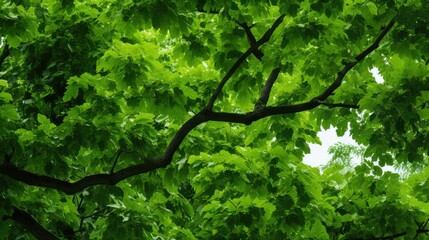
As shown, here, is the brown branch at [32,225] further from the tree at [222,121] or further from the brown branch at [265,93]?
the brown branch at [265,93]

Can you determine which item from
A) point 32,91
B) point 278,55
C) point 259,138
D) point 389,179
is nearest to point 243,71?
point 278,55

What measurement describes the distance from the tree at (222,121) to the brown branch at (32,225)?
2 cm

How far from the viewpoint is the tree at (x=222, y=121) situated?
777 centimetres

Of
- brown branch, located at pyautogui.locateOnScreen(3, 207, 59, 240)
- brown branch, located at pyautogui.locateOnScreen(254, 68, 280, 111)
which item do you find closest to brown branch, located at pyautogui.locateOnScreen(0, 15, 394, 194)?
brown branch, located at pyautogui.locateOnScreen(254, 68, 280, 111)

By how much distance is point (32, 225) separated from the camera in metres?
8.52

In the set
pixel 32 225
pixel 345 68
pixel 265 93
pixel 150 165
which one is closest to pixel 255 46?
pixel 265 93

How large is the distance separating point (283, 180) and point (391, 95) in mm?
1810

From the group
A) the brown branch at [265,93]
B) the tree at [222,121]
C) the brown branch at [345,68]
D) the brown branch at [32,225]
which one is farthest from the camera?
the brown branch at [32,225]

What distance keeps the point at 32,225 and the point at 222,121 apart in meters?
2.93

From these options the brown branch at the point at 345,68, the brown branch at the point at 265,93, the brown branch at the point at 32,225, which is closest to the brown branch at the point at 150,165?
the brown branch at the point at 345,68

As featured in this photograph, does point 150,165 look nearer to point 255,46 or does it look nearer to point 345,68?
point 255,46

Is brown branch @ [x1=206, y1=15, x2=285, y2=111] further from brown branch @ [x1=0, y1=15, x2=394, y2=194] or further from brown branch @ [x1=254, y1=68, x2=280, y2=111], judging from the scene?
→ brown branch @ [x1=254, y1=68, x2=280, y2=111]

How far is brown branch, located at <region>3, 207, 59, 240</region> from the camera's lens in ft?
27.9

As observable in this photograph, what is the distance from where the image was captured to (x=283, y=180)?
8.41 metres
